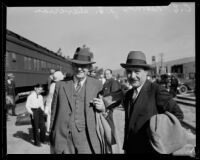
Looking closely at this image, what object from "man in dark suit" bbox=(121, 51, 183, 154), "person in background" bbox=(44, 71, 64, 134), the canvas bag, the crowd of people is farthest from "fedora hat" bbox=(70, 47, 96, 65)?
"person in background" bbox=(44, 71, 64, 134)

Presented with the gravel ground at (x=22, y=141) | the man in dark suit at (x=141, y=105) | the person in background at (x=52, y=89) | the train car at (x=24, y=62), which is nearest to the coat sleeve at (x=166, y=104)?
the man in dark suit at (x=141, y=105)

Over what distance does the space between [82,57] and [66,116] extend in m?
0.73

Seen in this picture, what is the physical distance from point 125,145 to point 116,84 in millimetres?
2265

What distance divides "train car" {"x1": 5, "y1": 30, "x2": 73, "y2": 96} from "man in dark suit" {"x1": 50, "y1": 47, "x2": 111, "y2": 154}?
7223mm

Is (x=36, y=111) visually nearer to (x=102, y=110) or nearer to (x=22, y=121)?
(x=22, y=121)

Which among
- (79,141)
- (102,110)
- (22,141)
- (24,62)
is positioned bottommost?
(22,141)

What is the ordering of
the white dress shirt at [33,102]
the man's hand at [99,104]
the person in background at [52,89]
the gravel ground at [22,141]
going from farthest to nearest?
the white dress shirt at [33,102], the gravel ground at [22,141], the person in background at [52,89], the man's hand at [99,104]

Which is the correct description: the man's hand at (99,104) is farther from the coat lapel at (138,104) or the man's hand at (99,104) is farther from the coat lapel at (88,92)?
the coat lapel at (138,104)

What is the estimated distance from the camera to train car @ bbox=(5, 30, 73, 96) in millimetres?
9672

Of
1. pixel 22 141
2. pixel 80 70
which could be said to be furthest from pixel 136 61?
pixel 22 141

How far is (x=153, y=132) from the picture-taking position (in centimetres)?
208

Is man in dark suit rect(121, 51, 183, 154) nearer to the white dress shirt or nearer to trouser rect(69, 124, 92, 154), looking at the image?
trouser rect(69, 124, 92, 154)

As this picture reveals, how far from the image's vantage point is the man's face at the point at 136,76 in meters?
2.33

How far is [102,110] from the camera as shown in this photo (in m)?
2.58
